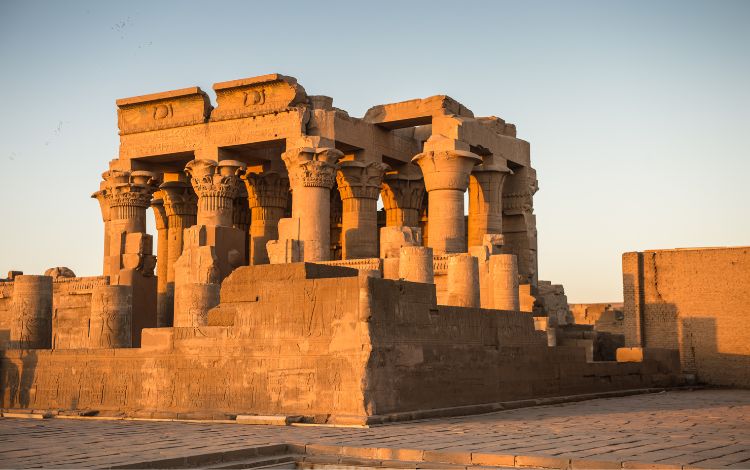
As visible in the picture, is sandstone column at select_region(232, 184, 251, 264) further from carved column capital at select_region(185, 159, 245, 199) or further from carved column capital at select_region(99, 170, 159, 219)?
carved column capital at select_region(185, 159, 245, 199)

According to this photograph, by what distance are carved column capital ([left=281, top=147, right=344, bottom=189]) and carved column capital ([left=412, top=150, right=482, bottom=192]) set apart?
2.21 metres

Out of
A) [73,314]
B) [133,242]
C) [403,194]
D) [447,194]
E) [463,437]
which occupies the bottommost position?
[463,437]

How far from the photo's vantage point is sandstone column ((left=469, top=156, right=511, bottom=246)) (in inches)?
1011

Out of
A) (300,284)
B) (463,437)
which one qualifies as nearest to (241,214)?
(300,284)

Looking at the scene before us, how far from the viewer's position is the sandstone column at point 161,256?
24075 mm

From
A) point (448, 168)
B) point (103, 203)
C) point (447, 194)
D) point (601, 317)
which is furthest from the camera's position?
point (601, 317)

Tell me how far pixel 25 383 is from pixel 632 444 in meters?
10.5

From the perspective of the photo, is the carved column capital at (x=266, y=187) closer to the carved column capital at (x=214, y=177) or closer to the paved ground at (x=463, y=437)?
the carved column capital at (x=214, y=177)

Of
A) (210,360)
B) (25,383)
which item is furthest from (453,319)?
(25,383)

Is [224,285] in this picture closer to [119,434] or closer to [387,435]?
→ [119,434]

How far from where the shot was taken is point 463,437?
33.2 ft

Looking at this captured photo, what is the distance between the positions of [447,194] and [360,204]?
3006 mm

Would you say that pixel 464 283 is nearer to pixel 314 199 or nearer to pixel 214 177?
pixel 314 199

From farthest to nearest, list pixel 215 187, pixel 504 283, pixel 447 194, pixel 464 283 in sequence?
pixel 215 187
pixel 447 194
pixel 504 283
pixel 464 283
